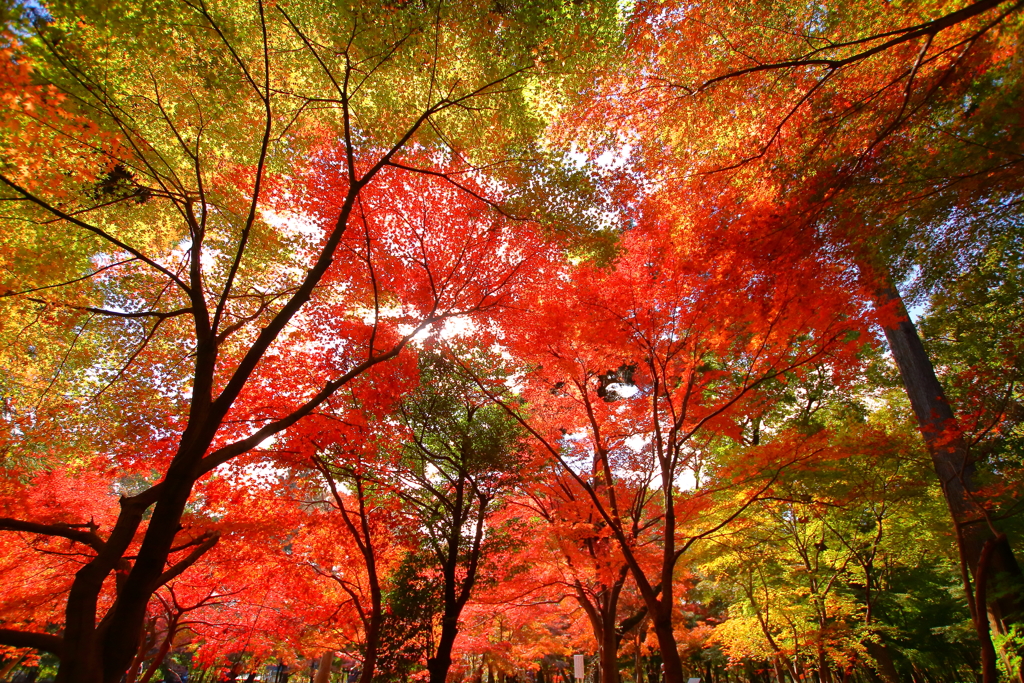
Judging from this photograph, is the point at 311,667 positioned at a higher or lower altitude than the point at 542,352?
lower

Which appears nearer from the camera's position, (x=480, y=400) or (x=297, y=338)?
(x=297, y=338)

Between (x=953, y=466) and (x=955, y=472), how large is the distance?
0.25m

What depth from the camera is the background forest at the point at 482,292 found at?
16.2ft

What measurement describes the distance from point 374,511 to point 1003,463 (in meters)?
15.0

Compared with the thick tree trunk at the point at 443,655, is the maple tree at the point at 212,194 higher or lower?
higher

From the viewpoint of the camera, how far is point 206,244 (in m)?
7.68

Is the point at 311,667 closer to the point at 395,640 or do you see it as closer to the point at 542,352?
the point at 395,640

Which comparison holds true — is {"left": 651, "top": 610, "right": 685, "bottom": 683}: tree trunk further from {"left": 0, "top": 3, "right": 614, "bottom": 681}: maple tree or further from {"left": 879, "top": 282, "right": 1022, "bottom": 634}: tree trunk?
{"left": 0, "top": 3, "right": 614, "bottom": 681}: maple tree

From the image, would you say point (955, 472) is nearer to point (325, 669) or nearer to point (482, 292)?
point (482, 292)

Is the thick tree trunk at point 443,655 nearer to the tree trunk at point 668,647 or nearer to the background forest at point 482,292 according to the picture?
the background forest at point 482,292

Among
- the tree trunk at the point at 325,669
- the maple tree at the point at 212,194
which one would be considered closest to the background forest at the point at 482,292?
the maple tree at the point at 212,194

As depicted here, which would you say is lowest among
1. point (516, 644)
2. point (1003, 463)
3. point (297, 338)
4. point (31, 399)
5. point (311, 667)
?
point (311, 667)

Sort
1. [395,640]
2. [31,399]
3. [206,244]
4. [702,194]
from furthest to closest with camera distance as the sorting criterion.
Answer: [31,399]
[395,640]
[206,244]
[702,194]

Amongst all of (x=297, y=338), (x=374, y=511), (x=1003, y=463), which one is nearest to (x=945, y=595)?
(x=1003, y=463)
